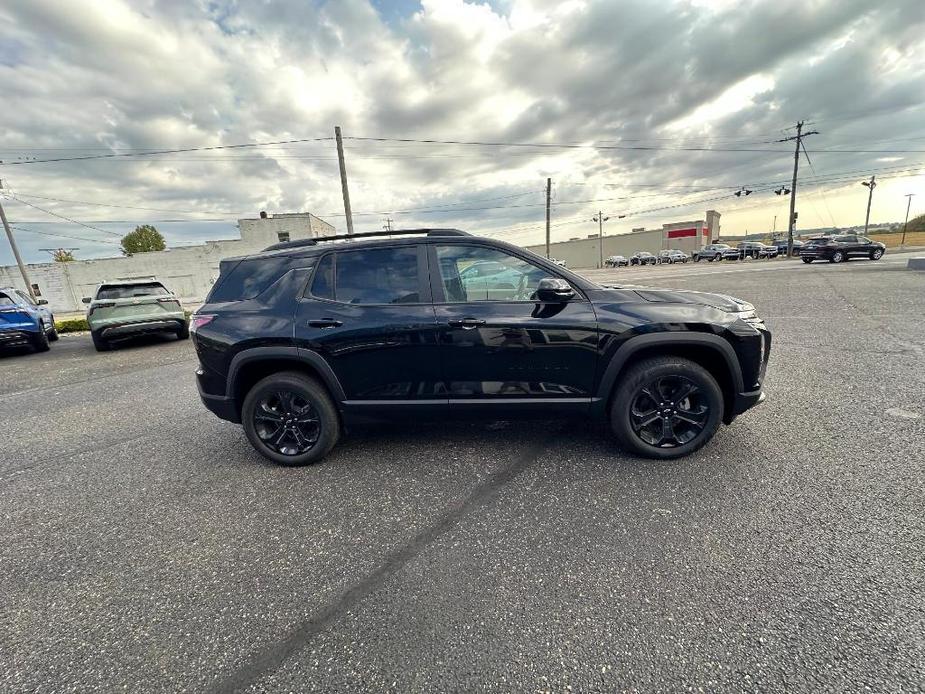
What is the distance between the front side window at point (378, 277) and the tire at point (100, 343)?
28.2 ft

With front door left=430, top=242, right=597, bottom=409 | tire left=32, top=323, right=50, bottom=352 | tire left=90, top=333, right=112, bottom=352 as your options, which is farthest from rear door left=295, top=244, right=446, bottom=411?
tire left=32, top=323, right=50, bottom=352

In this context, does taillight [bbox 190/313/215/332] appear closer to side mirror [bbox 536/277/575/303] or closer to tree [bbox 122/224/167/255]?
side mirror [bbox 536/277/575/303]

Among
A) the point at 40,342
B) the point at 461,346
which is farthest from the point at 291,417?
the point at 40,342

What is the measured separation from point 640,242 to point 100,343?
235ft

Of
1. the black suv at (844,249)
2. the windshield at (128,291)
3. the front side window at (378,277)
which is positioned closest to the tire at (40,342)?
the windshield at (128,291)

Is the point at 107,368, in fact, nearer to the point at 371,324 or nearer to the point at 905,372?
the point at 371,324

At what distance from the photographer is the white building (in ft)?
97.0

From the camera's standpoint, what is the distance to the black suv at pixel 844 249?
21422 mm

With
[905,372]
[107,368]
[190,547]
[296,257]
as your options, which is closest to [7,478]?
[190,547]

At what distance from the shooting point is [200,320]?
3.24 meters

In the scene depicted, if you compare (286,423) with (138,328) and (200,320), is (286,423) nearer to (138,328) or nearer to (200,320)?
(200,320)

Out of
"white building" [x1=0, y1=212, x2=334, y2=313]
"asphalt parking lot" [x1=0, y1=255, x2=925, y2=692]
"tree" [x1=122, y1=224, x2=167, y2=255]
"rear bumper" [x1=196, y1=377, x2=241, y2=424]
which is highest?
"tree" [x1=122, y1=224, x2=167, y2=255]

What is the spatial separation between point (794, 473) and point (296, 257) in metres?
4.12

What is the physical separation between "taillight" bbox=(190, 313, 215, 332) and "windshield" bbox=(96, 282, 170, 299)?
24.1 feet
